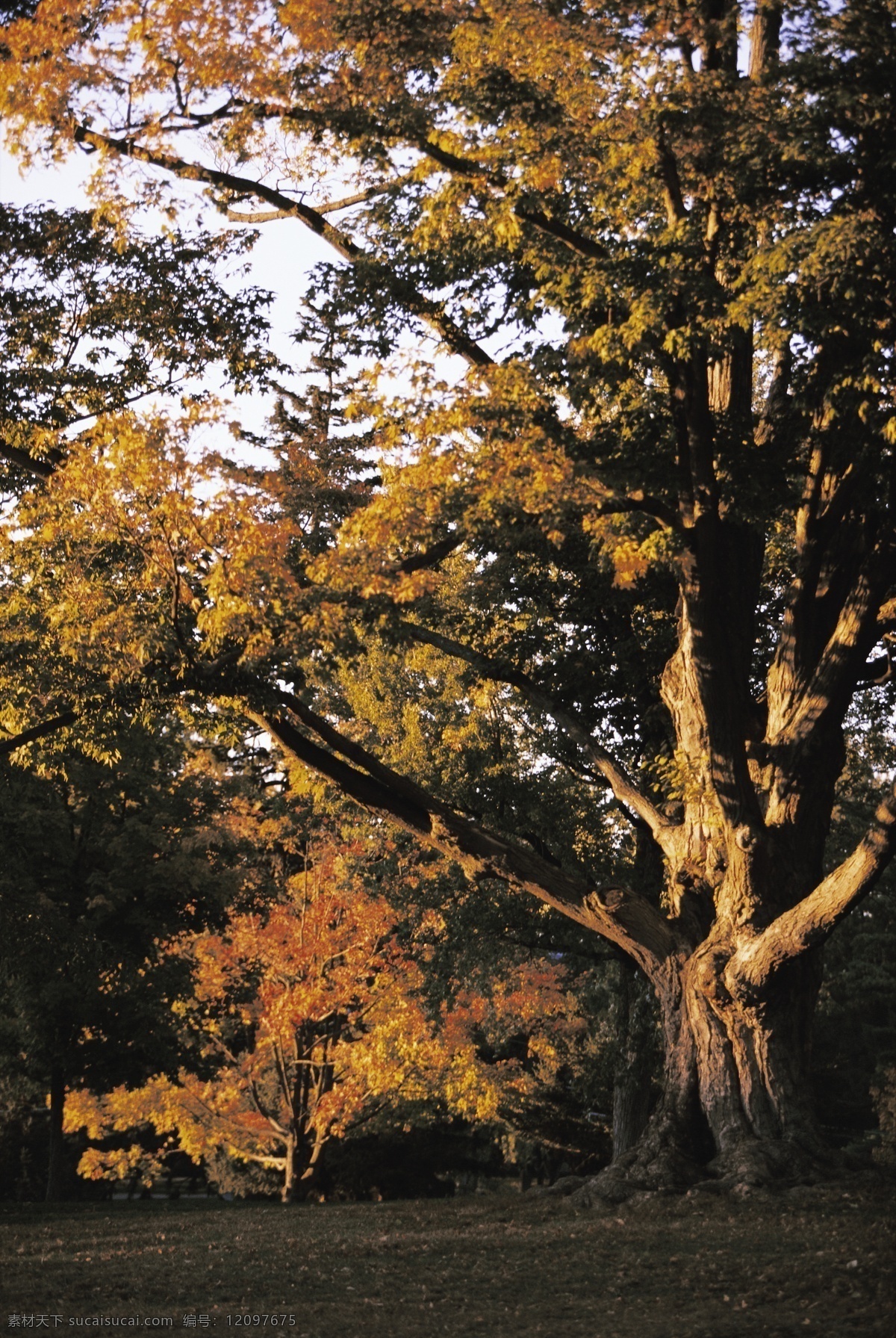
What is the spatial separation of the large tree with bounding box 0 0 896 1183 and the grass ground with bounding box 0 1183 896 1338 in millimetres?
1391

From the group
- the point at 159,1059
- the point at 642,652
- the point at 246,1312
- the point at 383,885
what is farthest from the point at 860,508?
the point at 159,1059

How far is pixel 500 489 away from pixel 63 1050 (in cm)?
1633

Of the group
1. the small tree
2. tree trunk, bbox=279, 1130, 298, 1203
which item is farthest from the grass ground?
tree trunk, bbox=279, 1130, 298, 1203

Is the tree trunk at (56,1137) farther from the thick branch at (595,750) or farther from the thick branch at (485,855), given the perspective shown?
the thick branch at (595,750)

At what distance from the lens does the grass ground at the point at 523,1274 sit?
7477 millimetres

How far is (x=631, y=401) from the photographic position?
11602mm

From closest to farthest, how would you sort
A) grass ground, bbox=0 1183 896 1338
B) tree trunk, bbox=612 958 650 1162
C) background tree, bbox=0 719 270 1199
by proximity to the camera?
1. grass ground, bbox=0 1183 896 1338
2. tree trunk, bbox=612 958 650 1162
3. background tree, bbox=0 719 270 1199

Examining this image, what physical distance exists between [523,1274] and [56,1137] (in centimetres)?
1703

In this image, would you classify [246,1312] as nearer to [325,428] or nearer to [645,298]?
[645,298]

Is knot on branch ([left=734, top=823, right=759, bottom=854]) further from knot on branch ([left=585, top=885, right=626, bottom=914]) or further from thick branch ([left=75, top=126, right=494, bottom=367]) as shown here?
thick branch ([left=75, top=126, right=494, bottom=367])

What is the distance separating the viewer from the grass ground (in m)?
7.48

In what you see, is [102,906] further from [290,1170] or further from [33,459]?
[33,459]

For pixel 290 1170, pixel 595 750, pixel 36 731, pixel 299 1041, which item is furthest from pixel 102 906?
pixel 595 750

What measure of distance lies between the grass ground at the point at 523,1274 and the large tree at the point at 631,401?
1.39 metres
